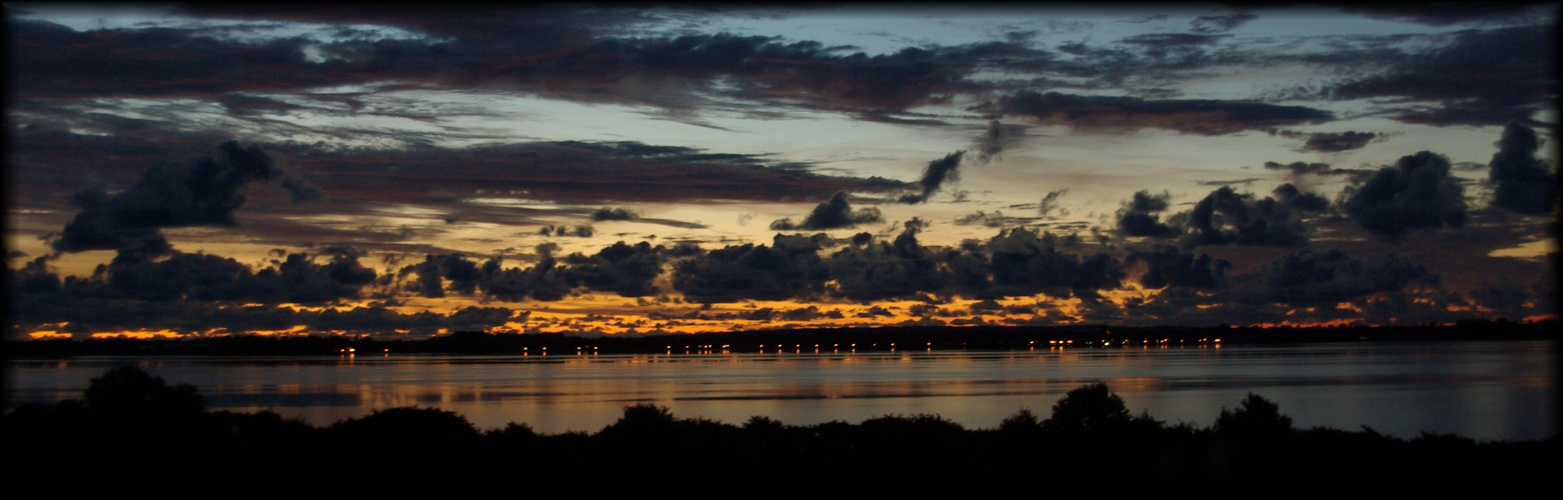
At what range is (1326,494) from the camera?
17.0 metres

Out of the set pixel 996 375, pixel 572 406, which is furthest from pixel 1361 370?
pixel 572 406

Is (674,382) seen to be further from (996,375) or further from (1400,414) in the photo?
(1400,414)

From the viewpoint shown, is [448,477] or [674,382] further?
[674,382]

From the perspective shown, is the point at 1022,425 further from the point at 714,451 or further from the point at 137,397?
the point at 137,397

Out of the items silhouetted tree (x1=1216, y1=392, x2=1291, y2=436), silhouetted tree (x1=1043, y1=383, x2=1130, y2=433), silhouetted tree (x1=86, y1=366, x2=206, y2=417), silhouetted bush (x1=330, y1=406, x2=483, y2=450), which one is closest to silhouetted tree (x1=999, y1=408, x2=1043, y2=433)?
silhouetted tree (x1=1043, y1=383, x2=1130, y2=433)

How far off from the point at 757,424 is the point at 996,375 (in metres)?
102

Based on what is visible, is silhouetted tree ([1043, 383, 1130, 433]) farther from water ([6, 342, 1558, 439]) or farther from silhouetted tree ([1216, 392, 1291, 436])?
water ([6, 342, 1558, 439])

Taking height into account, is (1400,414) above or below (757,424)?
below

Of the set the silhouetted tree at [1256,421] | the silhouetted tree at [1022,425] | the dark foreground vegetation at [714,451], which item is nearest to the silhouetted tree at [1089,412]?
the dark foreground vegetation at [714,451]

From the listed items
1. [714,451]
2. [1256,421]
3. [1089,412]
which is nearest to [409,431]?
[714,451]

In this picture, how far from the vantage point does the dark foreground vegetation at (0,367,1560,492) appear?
851 inches

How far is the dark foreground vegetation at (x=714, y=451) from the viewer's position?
21.6 meters

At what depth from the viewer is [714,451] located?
87.3 ft

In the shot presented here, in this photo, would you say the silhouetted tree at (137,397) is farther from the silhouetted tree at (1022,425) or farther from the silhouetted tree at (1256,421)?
the silhouetted tree at (1256,421)
